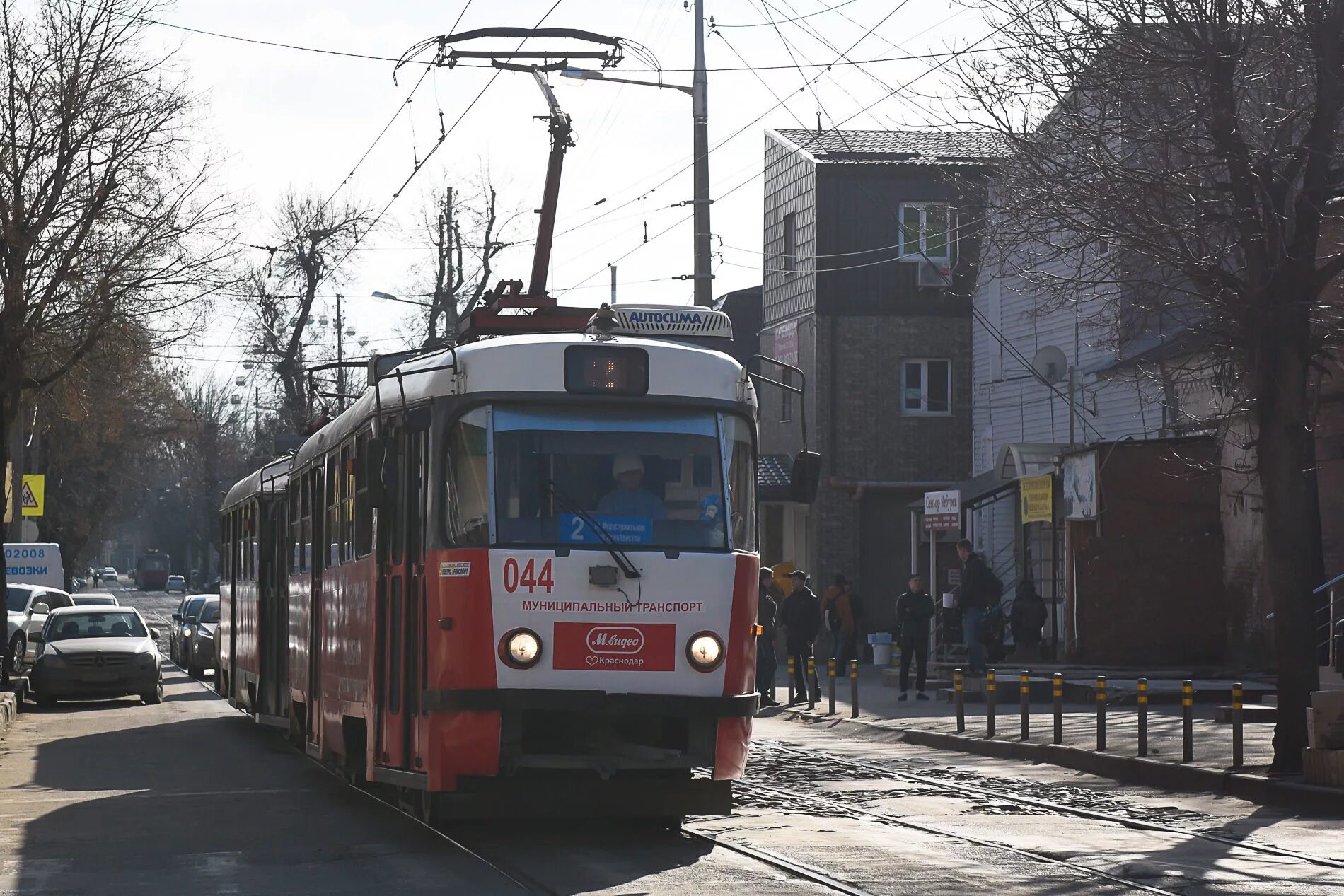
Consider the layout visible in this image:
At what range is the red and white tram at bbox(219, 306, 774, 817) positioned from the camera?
1062cm

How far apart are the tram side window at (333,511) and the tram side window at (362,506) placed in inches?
37.8

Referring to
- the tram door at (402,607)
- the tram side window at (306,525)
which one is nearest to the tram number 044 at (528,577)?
the tram door at (402,607)

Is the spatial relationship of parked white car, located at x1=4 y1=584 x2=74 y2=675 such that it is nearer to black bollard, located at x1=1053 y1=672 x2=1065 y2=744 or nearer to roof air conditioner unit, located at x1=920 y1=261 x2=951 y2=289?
roof air conditioner unit, located at x1=920 y1=261 x2=951 y2=289

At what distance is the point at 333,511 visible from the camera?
1461 cm

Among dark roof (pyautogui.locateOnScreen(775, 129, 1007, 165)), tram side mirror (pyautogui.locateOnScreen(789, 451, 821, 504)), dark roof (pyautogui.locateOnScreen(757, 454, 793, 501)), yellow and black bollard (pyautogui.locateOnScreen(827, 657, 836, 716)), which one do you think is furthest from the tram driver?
dark roof (pyautogui.locateOnScreen(775, 129, 1007, 165))

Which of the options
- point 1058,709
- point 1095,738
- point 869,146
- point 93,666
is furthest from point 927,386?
point 1058,709

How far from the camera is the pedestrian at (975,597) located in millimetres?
24203

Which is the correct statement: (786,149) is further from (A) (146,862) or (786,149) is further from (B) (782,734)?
(A) (146,862)

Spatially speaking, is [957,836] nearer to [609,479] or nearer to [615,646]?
[615,646]

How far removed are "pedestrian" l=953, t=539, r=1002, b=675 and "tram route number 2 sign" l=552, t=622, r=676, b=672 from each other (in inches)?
546

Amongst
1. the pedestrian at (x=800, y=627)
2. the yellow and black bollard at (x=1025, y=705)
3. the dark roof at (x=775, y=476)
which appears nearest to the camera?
the yellow and black bollard at (x=1025, y=705)

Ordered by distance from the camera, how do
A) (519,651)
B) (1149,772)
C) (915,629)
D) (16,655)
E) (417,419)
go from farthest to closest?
1. (16,655)
2. (915,629)
3. (1149,772)
4. (417,419)
5. (519,651)

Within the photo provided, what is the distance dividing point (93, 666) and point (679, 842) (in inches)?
744

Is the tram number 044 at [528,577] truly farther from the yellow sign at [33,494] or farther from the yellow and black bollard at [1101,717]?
the yellow sign at [33,494]
